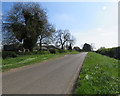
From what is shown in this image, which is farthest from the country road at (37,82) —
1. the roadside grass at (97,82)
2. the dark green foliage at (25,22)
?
the dark green foliage at (25,22)

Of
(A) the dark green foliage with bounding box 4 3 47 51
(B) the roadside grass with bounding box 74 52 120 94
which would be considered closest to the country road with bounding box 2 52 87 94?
(B) the roadside grass with bounding box 74 52 120 94

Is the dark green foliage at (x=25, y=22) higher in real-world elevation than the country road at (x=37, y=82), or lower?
higher

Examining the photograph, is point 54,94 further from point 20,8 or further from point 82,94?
point 20,8

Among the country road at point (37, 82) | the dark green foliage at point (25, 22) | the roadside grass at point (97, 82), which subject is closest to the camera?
the roadside grass at point (97, 82)

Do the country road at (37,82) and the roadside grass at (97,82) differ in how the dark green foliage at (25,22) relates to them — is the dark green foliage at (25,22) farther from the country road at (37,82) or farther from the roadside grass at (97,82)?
the roadside grass at (97,82)

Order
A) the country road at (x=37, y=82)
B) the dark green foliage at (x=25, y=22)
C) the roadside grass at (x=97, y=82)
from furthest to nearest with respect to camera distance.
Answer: the dark green foliage at (x=25, y=22) → the country road at (x=37, y=82) → the roadside grass at (x=97, y=82)

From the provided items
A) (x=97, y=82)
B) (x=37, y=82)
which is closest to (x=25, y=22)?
(x=37, y=82)

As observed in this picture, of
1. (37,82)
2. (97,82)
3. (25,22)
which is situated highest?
(25,22)

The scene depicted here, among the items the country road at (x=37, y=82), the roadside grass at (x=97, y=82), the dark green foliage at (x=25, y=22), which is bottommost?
the country road at (x=37, y=82)

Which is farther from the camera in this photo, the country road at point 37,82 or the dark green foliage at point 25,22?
the dark green foliage at point 25,22

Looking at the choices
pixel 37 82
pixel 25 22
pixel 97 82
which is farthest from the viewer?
pixel 25 22

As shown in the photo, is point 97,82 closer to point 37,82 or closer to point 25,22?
point 37,82

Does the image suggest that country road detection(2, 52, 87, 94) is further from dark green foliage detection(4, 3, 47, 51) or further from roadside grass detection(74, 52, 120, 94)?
dark green foliage detection(4, 3, 47, 51)

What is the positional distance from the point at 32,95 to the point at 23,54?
17.6 m
